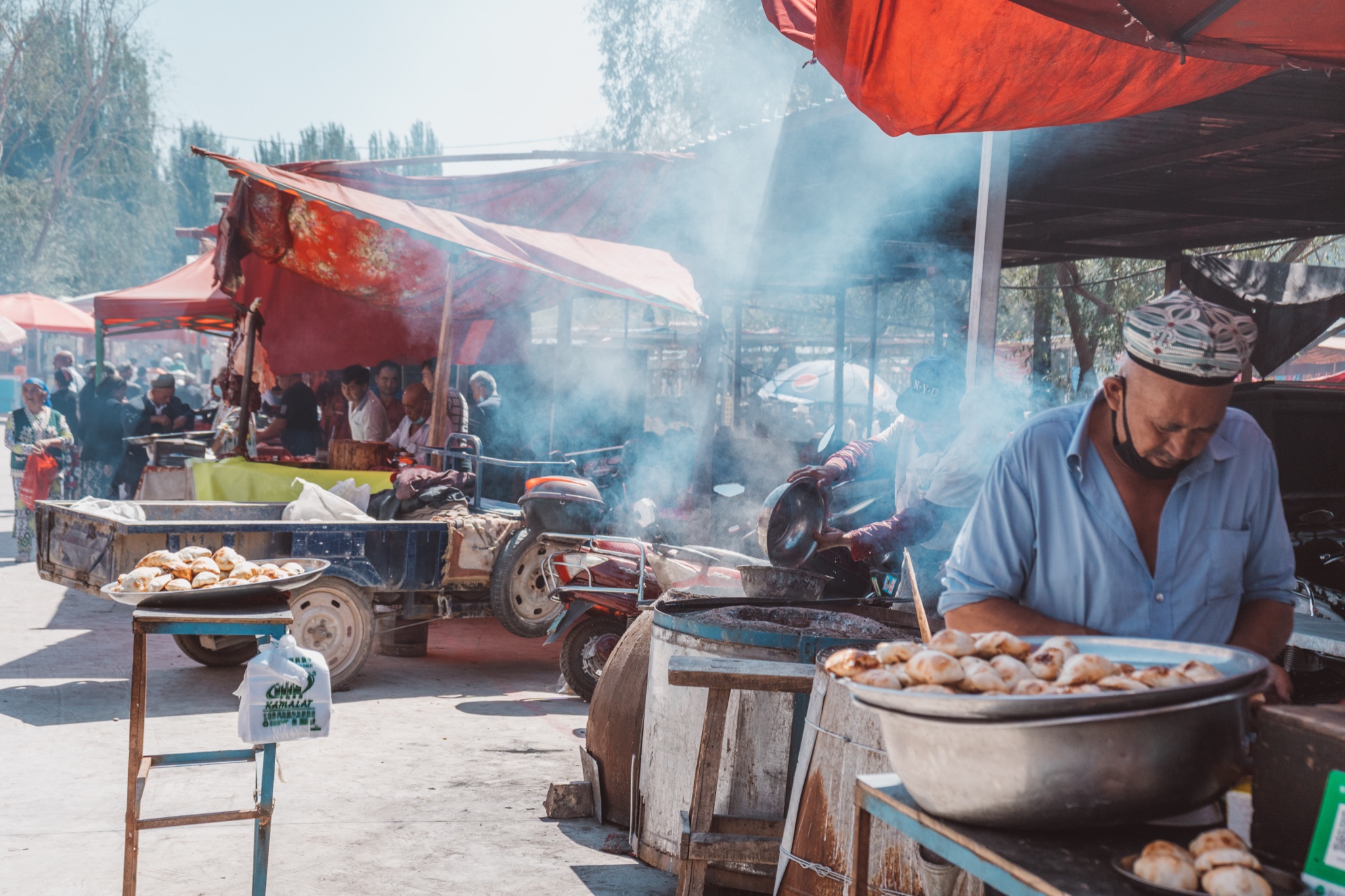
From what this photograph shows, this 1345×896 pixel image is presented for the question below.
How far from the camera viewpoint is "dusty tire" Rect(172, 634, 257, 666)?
24.4 feet

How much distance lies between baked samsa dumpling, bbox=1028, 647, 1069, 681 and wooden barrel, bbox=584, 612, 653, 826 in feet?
9.21

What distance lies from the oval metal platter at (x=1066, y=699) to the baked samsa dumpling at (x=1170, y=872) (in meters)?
0.22

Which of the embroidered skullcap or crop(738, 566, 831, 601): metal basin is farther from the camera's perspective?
crop(738, 566, 831, 601): metal basin

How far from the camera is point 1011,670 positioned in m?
1.80

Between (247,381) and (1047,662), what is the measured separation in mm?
9442

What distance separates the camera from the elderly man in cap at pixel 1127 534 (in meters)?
2.26

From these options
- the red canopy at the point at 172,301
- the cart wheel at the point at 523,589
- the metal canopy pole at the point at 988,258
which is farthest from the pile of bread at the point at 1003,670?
the red canopy at the point at 172,301

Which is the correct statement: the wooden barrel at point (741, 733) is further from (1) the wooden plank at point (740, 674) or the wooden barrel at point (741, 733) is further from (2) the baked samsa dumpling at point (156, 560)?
(2) the baked samsa dumpling at point (156, 560)

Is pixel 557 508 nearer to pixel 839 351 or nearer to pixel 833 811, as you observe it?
pixel 833 811

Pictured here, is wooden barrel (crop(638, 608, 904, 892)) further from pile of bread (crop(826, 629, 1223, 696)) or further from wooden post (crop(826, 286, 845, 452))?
wooden post (crop(826, 286, 845, 452))

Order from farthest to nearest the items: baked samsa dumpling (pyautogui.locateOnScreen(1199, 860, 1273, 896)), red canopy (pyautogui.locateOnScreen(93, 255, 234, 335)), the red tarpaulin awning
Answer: red canopy (pyautogui.locateOnScreen(93, 255, 234, 335)), the red tarpaulin awning, baked samsa dumpling (pyautogui.locateOnScreen(1199, 860, 1273, 896))

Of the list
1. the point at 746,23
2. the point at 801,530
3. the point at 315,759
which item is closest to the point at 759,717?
the point at 801,530

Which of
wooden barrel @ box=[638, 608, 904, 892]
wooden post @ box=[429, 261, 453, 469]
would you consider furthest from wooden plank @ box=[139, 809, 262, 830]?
wooden post @ box=[429, 261, 453, 469]

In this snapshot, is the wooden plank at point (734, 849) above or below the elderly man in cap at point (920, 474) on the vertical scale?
below
